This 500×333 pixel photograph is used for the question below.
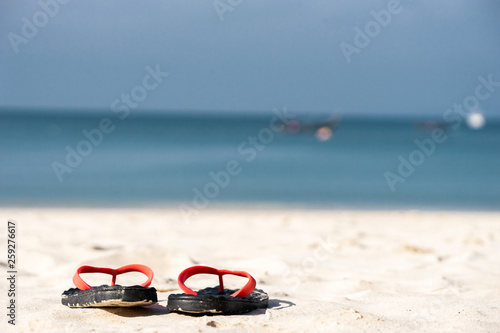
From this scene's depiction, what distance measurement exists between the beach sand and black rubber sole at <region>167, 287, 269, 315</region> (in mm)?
39

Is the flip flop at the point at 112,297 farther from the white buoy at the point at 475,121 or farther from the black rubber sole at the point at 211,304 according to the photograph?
the white buoy at the point at 475,121

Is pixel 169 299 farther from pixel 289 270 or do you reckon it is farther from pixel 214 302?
pixel 289 270

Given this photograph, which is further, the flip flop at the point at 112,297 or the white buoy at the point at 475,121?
the white buoy at the point at 475,121

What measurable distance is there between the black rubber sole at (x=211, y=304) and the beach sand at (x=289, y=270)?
4cm

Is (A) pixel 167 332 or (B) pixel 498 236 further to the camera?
(B) pixel 498 236

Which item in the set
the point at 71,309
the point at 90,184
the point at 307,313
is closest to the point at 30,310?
the point at 71,309

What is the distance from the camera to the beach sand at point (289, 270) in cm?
218

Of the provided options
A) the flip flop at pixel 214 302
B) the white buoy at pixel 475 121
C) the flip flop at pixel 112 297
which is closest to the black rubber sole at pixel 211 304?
the flip flop at pixel 214 302

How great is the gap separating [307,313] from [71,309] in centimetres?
106

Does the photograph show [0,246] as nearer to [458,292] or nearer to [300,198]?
[458,292]

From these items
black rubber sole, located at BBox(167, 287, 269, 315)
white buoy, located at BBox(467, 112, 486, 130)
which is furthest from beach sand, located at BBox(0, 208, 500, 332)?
white buoy, located at BBox(467, 112, 486, 130)

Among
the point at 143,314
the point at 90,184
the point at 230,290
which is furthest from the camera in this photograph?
the point at 90,184

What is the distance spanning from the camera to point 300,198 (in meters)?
11.3

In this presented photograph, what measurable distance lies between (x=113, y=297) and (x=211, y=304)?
42 cm
